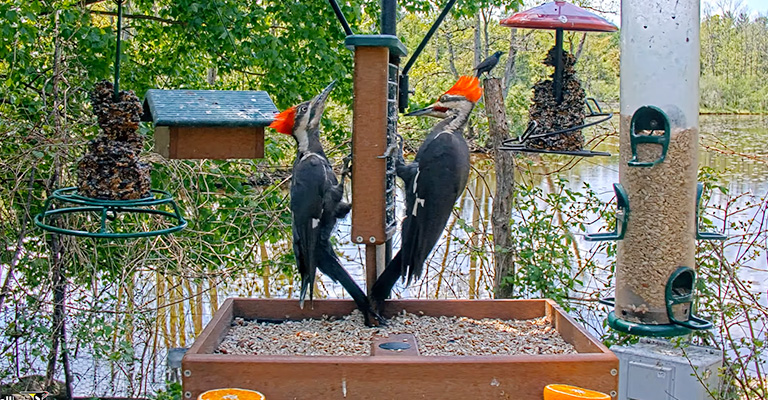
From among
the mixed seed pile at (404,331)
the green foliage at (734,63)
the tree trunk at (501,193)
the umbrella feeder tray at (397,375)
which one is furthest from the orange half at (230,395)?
the green foliage at (734,63)

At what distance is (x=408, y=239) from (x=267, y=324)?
23.0 inches

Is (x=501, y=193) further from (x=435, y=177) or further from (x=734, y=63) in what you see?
(x=734, y=63)

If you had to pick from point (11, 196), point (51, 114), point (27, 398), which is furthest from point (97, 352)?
point (51, 114)

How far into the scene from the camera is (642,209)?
245 cm

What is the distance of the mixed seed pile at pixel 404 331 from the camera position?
89.9 inches

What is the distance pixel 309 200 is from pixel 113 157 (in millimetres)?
586

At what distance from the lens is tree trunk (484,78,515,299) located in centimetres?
388

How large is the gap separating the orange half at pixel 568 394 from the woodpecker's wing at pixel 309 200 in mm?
851

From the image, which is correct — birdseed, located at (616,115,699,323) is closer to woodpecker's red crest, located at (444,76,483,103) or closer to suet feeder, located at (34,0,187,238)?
woodpecker's red crest, located at (444,76,483,103)

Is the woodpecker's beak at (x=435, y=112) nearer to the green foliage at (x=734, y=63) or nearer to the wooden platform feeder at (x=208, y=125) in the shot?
the wooden platform feeder at (x=208, y=125)

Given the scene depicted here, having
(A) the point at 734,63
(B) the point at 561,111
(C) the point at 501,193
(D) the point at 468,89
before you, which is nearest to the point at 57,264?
(C) the point at 501,193

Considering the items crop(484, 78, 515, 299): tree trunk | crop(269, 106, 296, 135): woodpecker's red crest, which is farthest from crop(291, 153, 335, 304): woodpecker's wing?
crop(484, 78, 515, 299): tree trunk

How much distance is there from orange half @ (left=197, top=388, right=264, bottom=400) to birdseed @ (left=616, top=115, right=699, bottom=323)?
1.24 m

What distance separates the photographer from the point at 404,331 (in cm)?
249
